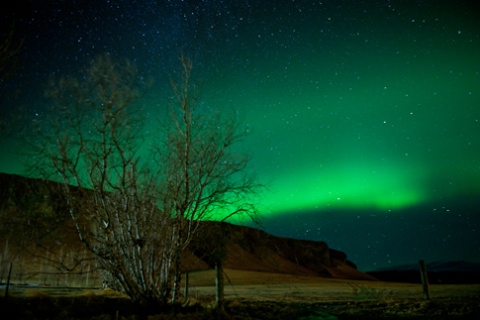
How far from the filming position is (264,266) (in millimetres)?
81000

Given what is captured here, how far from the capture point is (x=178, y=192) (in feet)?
31.1

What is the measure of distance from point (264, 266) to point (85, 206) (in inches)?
3021

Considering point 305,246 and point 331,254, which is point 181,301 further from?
point 331,254

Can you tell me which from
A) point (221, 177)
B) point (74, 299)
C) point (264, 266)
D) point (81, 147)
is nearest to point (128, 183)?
point (81, 147)

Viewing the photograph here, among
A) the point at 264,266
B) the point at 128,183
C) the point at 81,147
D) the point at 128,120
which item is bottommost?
the point at 264,266

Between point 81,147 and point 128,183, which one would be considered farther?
point 128,183

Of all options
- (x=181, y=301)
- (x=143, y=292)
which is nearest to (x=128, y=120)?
(x=143, y=292)

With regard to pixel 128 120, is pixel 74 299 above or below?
below

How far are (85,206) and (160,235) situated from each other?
2.15 meters

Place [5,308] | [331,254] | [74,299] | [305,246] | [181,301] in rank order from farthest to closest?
[331,254]
[305,246]
[181,301]
[74,299]
[5,308]

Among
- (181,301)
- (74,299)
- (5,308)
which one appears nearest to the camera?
(5,308)

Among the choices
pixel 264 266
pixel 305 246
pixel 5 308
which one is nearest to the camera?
pixel 5 308

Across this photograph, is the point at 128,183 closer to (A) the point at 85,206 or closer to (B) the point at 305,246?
(A) the point at 85,206

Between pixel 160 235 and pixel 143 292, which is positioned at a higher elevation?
pixel 160 235
